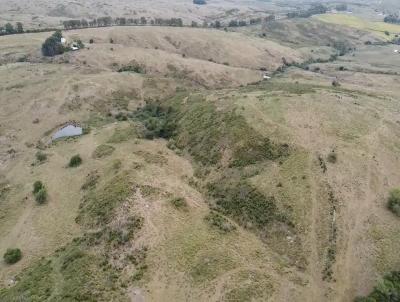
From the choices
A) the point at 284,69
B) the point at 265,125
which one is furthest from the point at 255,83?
the point at 265,125

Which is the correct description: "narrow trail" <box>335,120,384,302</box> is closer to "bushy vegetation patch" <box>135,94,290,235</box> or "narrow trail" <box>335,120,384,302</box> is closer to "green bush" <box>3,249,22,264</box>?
"bushy vegetation patch" <box>135,94,290,235</box>

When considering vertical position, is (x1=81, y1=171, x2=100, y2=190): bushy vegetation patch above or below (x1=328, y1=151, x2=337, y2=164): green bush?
below

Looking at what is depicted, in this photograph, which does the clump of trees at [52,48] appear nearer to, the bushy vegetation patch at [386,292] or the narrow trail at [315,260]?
the narrow trail at [315,260]

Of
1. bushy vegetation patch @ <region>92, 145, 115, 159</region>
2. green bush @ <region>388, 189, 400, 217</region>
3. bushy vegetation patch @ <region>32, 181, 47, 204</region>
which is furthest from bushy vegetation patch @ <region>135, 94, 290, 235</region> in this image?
bushy vegetation patch @ <region>32, 181, 47, 204</region>

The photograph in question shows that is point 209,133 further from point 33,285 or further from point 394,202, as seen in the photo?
point 33,285

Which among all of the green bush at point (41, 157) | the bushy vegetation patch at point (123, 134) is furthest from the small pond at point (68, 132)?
the bushy vegetation patch at point (123, 134)

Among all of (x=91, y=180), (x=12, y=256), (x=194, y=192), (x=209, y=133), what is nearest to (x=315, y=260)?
(x=194, y=192)
